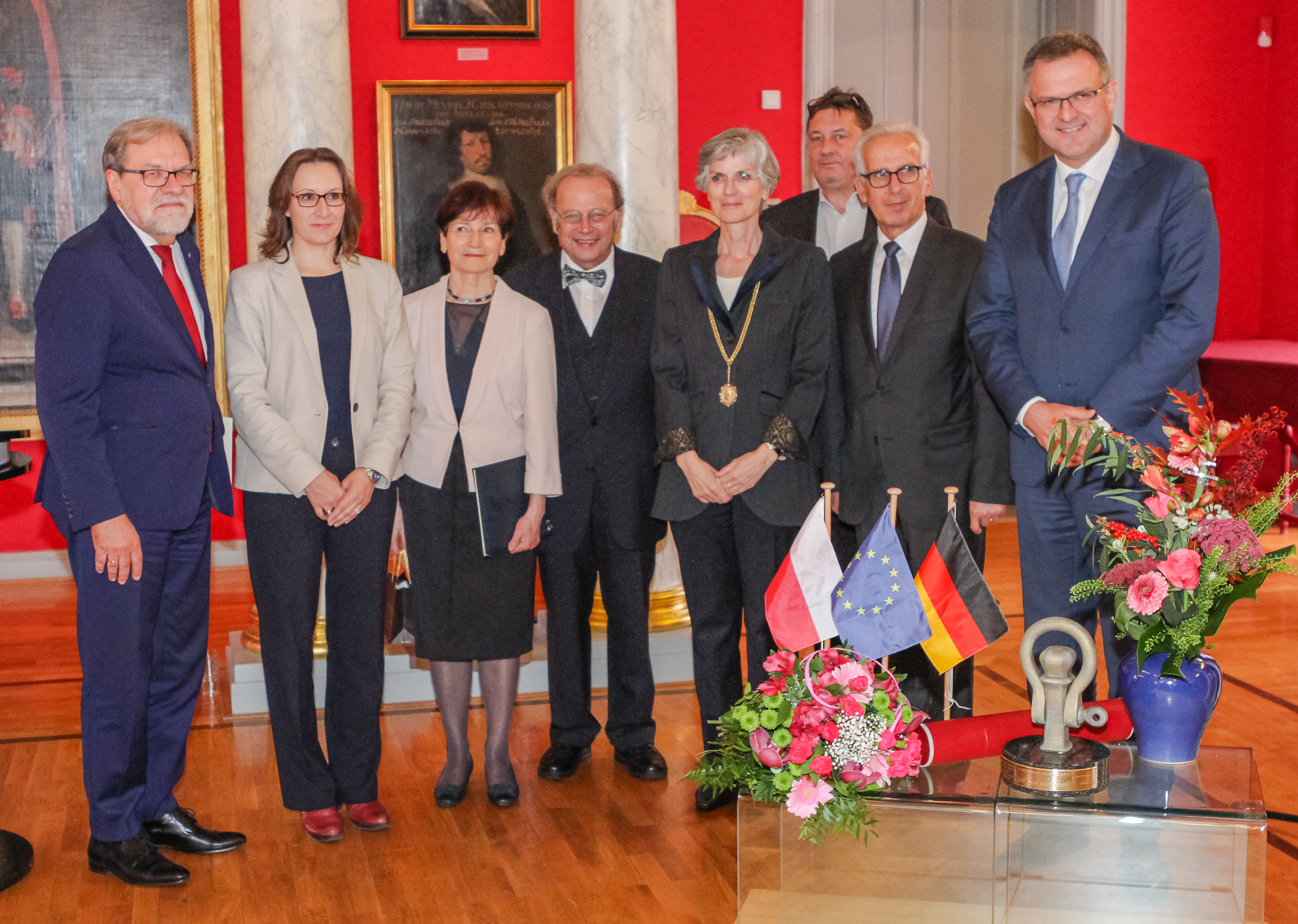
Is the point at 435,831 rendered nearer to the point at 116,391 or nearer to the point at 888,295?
the point at 116,391

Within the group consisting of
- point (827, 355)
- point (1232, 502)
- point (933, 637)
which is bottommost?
point (933, 637)

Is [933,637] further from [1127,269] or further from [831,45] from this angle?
[831,45]

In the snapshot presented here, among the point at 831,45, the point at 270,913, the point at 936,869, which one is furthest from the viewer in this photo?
the point at 831,45

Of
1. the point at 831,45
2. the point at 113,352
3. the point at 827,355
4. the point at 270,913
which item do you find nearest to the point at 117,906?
the point at 270,913

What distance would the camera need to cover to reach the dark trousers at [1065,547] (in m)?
3.12

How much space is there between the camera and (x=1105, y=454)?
305 centimetres

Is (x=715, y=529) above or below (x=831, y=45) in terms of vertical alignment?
below

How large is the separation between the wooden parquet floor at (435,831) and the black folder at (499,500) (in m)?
0.76

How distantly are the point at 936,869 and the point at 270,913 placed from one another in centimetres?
154

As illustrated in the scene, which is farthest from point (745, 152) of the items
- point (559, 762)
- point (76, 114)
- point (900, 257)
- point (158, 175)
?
point (76, 114)

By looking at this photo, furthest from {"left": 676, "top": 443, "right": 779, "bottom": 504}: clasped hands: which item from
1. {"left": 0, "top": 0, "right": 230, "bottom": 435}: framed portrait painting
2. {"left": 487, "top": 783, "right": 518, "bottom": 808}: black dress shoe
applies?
{"left": 0, "top": 0, "right": 230, "bottom": 435}: framed portrait painting

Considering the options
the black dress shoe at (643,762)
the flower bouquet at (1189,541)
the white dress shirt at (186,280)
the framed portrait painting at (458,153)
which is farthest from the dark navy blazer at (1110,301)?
the framed portrait painting at (458,153)

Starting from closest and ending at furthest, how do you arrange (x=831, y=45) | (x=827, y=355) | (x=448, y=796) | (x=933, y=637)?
(x=933, y=637) → (x=827, y=355) → (x=448, y=796) → (x=831, y=45)

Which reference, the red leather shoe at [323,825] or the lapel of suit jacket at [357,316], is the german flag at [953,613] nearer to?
the lapel of suit jacket at [357,316]
